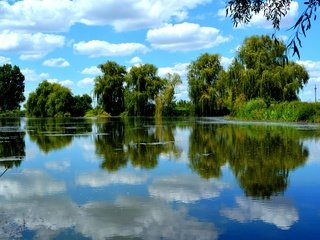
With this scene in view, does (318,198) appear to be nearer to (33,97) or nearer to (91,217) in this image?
(91,217)

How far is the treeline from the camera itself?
46812 mm

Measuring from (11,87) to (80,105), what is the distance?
1755 cm

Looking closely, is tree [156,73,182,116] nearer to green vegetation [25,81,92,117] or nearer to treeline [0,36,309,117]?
treeline [0,36,309,117]

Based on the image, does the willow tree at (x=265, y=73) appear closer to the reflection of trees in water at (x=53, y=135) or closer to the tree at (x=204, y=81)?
the tree at (x=204, y=81)

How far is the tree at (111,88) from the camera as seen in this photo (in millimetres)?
73531

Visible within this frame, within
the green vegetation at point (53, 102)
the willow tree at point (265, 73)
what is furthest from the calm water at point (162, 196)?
the green vegetation at point (53, 102)

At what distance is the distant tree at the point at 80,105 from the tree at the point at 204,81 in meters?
30.1

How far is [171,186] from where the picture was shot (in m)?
9.26

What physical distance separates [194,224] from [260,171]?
493 cm

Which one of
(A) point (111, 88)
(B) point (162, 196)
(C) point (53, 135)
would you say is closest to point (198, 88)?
(A) point (111, 88)

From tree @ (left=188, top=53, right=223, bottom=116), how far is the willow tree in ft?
40.4

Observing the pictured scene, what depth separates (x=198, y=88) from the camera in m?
62.2

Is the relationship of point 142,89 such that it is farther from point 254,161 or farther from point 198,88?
point 254,161

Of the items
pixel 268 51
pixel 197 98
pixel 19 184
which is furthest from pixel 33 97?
pixel 19 184
